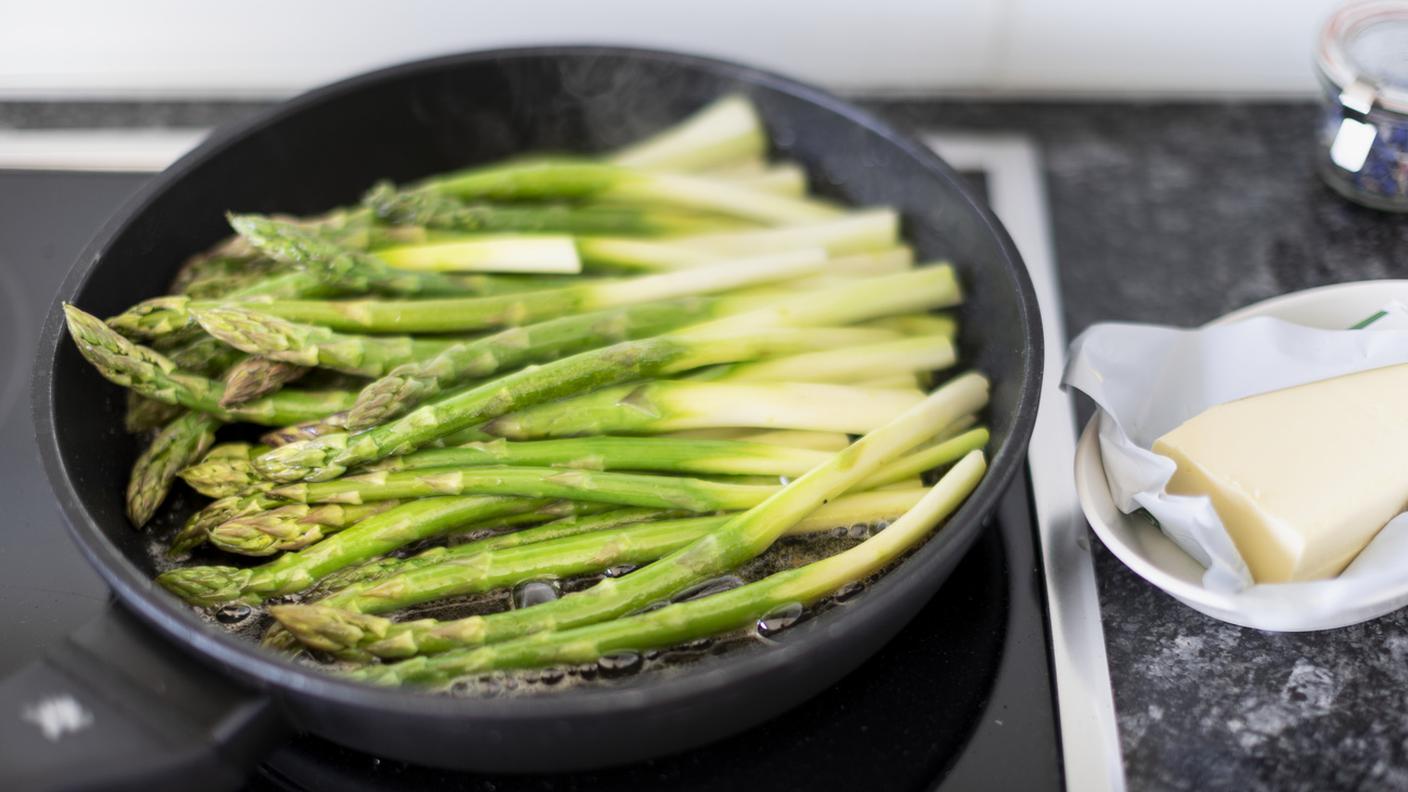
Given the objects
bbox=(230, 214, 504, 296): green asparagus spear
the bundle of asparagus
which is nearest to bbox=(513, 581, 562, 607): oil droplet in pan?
the bundle of asparagus

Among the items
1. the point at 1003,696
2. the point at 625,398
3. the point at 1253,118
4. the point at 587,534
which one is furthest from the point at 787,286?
the point at 1253,118

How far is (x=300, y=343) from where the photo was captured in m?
1.16

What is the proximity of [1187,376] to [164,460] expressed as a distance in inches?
42.5

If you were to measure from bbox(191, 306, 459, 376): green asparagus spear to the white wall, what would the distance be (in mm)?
708

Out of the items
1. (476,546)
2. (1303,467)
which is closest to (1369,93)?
(1303,467)

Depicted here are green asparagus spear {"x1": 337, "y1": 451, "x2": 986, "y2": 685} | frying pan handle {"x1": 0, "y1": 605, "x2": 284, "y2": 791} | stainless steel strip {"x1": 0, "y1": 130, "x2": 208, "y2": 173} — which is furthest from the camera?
stainless steel strip {"x1": 0, "y1": 130, "x2": 208, "y2": 173}

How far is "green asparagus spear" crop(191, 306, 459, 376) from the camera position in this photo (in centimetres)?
115

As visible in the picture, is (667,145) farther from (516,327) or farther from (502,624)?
(502,624)

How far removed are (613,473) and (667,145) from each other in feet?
1.86

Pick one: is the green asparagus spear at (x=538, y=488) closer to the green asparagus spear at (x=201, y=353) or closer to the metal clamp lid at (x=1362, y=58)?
the green asparagus spear at (x=201, y=353)

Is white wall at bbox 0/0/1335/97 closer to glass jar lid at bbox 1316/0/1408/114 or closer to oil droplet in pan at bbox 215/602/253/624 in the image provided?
glass jar lid at bbox 1316/0/1408/114

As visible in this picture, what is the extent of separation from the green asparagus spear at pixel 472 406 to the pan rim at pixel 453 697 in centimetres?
18

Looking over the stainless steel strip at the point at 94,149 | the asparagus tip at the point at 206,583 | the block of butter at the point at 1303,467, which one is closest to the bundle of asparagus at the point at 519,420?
the asparagus tip at the point at 206,583

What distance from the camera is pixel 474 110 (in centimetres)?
151
